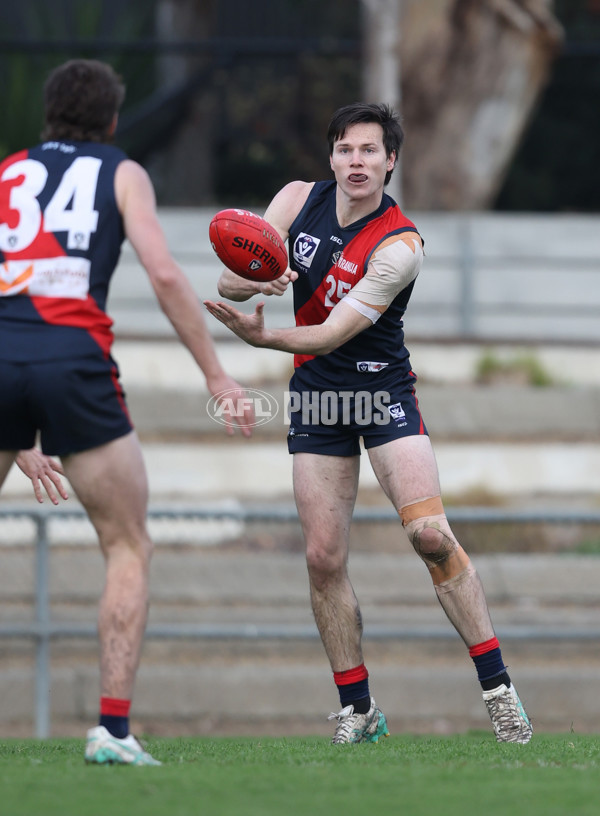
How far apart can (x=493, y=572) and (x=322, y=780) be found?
5.78m

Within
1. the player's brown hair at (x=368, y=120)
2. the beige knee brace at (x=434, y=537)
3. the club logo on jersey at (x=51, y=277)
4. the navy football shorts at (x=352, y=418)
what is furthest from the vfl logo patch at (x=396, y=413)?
the club logo on jersey at (x=51, y=277)

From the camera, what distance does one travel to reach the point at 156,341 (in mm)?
11352

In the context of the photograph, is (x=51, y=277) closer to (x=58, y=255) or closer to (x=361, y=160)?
(x=58, y=255)

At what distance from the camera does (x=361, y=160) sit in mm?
4883

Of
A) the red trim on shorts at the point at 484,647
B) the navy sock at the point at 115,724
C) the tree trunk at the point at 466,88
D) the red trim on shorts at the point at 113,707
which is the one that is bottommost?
the navy sock at the point at 115,724

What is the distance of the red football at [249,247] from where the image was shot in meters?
4.70

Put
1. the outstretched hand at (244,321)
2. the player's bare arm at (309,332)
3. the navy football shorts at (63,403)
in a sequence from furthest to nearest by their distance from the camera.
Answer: the player's bare arm at (309,332), the outstretched hand at (244,321), the navy football shorts at (63,403)

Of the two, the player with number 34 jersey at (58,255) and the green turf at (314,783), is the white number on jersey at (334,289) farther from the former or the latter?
the green turf at (314,783)

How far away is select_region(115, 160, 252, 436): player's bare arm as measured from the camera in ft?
12.7

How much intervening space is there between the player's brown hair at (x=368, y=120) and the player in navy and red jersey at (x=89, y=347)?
1268mm

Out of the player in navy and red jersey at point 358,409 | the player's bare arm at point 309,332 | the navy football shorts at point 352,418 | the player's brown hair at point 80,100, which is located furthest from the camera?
the navy football shorts at point 352,418

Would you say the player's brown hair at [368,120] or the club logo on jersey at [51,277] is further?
the player's brown hair at [368,120]

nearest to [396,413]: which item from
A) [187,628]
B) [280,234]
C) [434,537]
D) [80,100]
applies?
[434,537]

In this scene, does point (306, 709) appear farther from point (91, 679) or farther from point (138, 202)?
point (138, 202)
